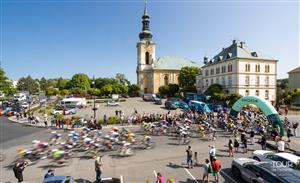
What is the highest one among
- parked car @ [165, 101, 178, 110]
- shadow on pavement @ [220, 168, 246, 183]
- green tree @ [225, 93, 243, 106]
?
green tree @ [225, 93, 243, 106]

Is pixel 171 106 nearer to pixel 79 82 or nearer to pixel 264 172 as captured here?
pixel 264 172

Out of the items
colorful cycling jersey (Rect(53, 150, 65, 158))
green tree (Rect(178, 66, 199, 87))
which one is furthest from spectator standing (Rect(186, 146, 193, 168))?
green tree (Rect(178, 66, 199, 87))

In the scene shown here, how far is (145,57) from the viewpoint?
79.5m

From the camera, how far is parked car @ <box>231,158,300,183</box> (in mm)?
8156

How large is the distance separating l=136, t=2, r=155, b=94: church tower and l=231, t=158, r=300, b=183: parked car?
67260 mm

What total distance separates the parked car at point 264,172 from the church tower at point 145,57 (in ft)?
221

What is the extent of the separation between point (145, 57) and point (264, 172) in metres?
73.1

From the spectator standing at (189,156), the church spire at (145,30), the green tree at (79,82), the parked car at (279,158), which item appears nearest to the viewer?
the parked car at (279,158)

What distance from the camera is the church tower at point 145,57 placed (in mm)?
77500

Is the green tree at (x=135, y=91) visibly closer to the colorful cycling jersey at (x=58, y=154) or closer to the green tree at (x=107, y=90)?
the green tree at (x=107, y=90)

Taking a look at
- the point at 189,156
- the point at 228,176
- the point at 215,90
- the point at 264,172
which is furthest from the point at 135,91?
the point at 264,172

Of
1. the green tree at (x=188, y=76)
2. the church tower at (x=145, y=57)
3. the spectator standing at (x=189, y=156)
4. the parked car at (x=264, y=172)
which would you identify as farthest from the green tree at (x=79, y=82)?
the parked car at (x=264, y=172)

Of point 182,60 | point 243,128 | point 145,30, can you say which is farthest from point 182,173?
point 182,60

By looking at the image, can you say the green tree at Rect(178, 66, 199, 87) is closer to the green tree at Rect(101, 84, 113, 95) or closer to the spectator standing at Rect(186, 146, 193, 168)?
the green tree at Rect(101, 84, 113, 95)
